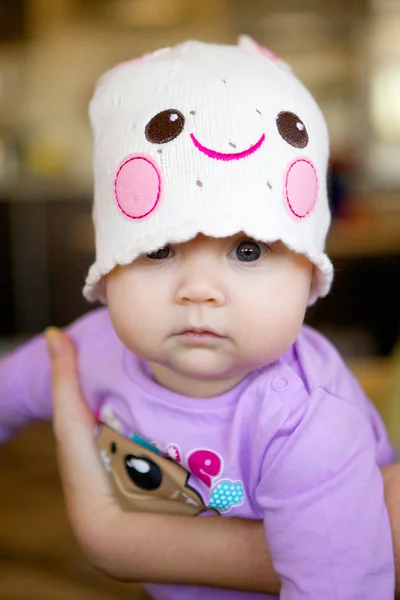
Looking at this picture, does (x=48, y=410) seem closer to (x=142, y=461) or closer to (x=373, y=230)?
(x=142, y=461)

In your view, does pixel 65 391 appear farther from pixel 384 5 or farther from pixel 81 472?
pixel 384 5

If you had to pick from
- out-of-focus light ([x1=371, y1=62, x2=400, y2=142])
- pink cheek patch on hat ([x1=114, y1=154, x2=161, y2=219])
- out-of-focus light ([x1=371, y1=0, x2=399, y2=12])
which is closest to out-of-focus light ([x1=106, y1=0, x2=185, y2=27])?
out-of-focus light ([x1=371, y1=0, x2=399, y2=12])

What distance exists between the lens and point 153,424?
72cm

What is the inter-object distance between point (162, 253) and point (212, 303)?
0.23 ft

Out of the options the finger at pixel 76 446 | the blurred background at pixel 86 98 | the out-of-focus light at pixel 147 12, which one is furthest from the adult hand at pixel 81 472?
the out-of-focus light at pixel 147 12

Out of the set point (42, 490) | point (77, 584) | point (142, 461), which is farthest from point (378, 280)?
point (142, 461)

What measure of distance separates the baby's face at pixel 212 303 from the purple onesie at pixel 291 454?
6 centimetres

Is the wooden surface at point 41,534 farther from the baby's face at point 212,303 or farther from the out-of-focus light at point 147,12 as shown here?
the out-of-focus light at point 147,12

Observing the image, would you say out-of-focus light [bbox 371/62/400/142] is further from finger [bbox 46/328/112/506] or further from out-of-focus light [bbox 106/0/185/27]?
finger [bbox 46/328/112/506]

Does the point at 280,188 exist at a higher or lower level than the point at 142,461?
higher

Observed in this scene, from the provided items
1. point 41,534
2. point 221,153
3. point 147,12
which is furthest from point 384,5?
point 221,153

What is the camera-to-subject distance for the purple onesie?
0.62m

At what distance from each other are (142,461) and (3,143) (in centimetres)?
371

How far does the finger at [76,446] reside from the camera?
0.80m
